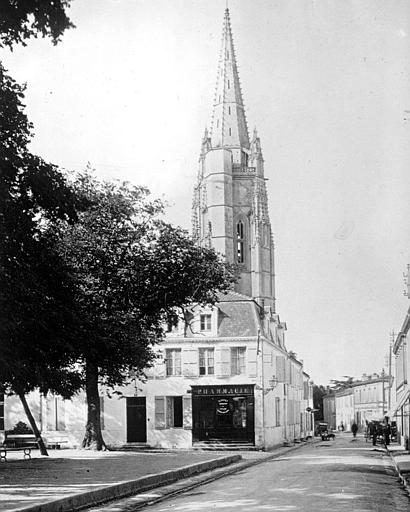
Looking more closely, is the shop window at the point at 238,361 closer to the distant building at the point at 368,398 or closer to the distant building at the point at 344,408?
the distant building at the point at 368,398

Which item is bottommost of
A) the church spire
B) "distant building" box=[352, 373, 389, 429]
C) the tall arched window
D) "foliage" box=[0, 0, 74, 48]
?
"distant building" box=[352, 373, 389, 429]

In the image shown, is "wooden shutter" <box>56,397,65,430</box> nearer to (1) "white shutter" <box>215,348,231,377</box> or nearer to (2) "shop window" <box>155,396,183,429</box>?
(2) "shop window" <box>155,396,183,429</box>

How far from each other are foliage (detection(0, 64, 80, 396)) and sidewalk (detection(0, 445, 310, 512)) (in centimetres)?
291

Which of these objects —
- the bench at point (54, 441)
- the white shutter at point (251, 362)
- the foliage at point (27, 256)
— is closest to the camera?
the foliage at point (27, 256)

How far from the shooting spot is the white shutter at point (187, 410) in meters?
43.7

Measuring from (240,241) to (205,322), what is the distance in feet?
188

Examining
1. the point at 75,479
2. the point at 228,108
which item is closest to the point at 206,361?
the point at 75,479

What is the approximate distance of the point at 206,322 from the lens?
1786 inches

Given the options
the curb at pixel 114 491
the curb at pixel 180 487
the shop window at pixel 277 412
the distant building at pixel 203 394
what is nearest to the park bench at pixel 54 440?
the distant building at pixel 203 394

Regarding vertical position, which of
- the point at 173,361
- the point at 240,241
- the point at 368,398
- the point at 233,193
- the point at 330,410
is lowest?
the point at 330,410

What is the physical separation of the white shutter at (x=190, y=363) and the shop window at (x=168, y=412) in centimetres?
136

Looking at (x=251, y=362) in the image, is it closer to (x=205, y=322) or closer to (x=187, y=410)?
(x=205, y=322)

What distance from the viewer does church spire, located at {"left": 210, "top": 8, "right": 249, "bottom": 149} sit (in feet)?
354

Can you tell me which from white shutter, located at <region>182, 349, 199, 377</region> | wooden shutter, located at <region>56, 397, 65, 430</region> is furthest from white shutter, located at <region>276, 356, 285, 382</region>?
wooden shutter, located at <region>56, 397, 65, 430</region>
